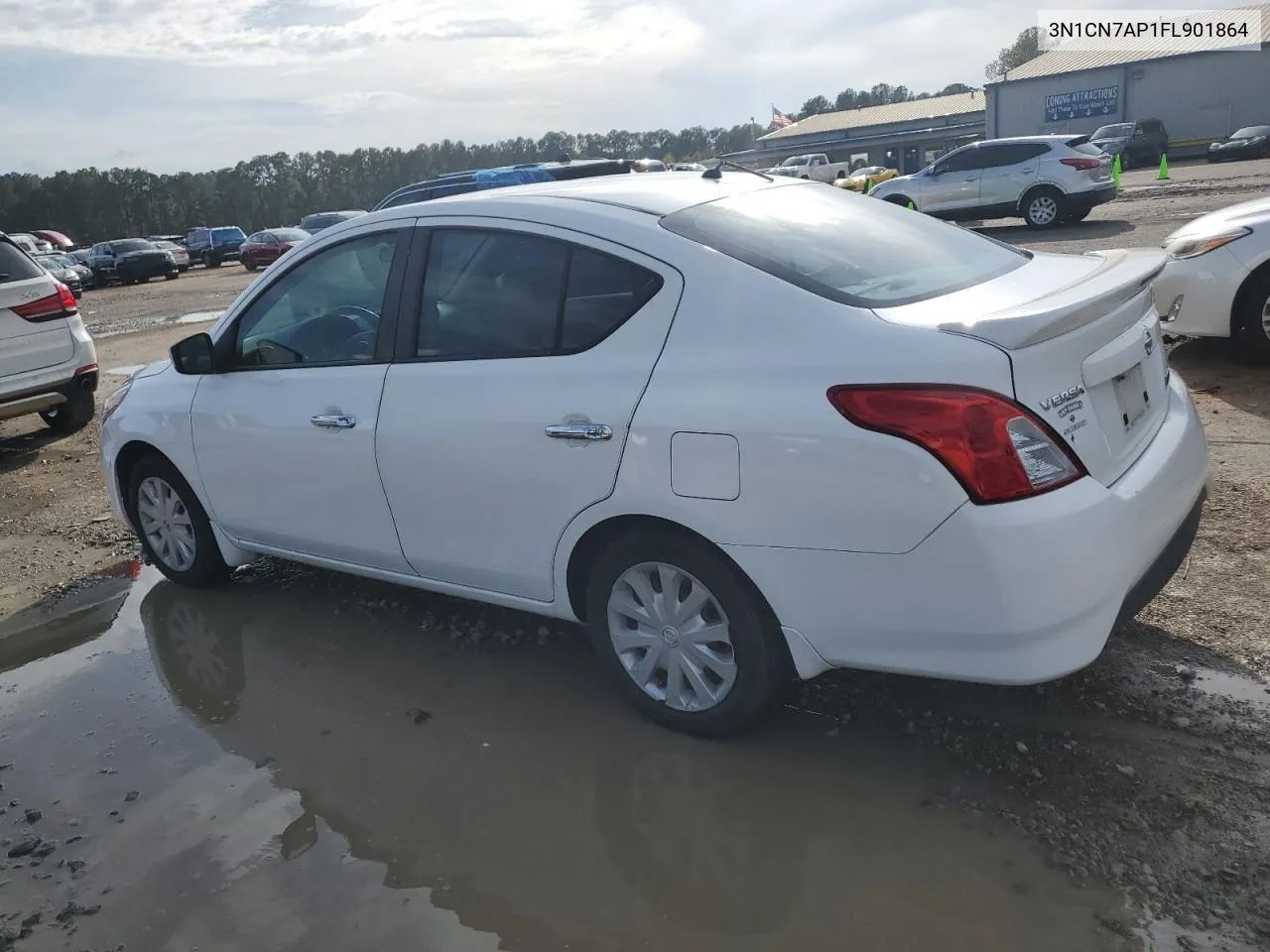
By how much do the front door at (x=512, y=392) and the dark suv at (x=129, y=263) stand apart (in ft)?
118

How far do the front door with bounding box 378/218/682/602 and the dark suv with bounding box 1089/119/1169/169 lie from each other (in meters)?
43.9

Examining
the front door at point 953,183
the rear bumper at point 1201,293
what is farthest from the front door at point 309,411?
the front door at point 953,183

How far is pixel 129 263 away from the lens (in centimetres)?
3578

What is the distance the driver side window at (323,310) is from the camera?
13.5ft

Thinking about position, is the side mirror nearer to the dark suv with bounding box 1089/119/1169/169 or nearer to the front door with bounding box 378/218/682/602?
the front door with bounding box 378/218/682/602

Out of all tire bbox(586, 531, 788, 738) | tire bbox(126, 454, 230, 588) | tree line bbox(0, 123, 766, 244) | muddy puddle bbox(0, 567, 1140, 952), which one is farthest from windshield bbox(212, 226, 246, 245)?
tire bbox(586, 531, 788, 738)

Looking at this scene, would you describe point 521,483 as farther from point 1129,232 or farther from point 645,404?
point 1129,232

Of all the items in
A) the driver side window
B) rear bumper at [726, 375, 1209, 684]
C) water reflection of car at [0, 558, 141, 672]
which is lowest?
water reflection of car at [0, 558, 141, 672]

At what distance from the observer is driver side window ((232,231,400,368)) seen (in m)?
4.10

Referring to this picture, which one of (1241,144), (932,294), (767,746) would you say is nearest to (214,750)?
(767,746)

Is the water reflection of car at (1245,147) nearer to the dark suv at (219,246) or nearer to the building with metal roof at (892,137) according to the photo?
the building with metal roof at (892,137)

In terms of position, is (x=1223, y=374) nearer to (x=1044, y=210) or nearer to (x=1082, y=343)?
(x=1082, y=343)

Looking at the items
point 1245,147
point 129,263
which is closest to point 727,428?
point 129,263

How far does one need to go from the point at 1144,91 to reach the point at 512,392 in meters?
54.7
